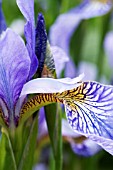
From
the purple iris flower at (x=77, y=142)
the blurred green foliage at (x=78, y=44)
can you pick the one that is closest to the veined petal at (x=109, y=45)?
the blurred green foliage at (x=78, y=44)

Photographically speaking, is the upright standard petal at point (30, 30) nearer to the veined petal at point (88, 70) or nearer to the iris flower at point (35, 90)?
the iris flower at point (35, 90)

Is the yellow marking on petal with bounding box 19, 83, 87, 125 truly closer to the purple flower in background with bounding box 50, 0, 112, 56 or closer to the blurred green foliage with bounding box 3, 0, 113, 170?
the purple flower in background with bounding box 50, 0, 112, 56

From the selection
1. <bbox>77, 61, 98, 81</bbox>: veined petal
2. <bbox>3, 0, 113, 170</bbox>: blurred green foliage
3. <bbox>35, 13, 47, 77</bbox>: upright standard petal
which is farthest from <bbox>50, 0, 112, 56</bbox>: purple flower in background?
<bbox>35, 13, 47, 77</bbox>: upright standard petal

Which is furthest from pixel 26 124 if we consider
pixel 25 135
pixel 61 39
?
pixel 61 39

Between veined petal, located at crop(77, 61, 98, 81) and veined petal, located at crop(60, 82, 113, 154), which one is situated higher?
veined petal, located at crop(77, 61, 98, 81)

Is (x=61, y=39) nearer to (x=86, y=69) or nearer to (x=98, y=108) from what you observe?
(x=86, y=69)

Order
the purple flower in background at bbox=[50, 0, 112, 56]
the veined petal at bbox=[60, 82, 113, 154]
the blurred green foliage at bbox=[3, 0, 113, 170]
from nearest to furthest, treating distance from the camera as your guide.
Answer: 1. the veined petal at bbox=[60, 82, 113, 154]
2. the purple flower in background at bbox=[50, 0, 112, 56]
3. the blurred green foliage at bbox=[3, 0, 113, 170]
